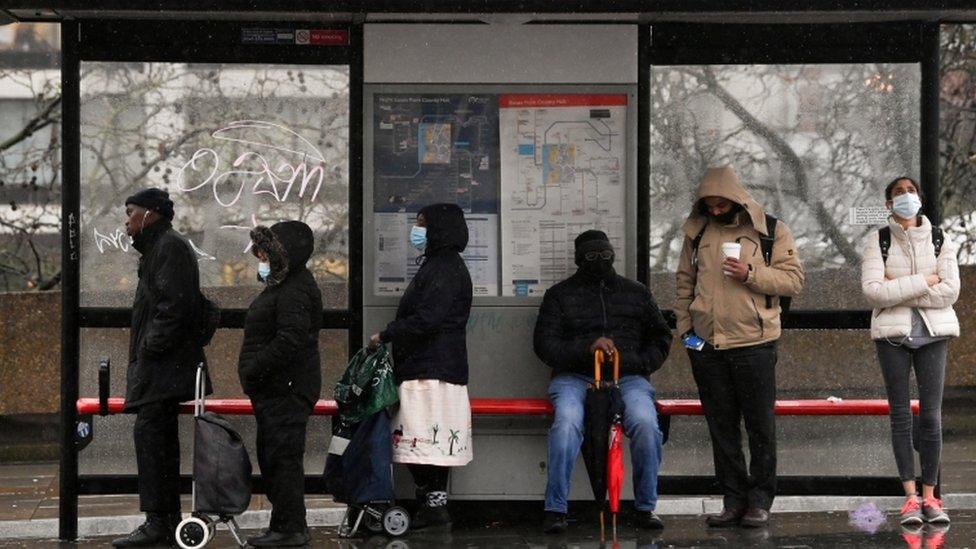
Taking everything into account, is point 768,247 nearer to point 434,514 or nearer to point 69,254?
point 434,514

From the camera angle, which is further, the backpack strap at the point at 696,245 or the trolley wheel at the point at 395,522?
the backpack strap at the point at 696,245

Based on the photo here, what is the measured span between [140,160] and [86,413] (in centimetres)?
132

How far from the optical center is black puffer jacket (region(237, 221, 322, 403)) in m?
7.36

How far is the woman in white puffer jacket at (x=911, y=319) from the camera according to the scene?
775cm

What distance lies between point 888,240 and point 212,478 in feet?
11.5

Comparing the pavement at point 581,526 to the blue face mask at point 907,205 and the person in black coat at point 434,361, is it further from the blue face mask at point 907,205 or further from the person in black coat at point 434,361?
the blue face mask at point 907,205

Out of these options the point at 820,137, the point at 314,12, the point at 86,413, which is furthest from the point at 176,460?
the point at 820,137

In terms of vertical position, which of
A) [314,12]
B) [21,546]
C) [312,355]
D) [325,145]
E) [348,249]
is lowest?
[21,546]

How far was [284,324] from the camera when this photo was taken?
737 centimetres

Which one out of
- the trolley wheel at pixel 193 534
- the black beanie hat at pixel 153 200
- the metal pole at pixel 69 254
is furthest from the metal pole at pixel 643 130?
the metal pole at pixel 69 254

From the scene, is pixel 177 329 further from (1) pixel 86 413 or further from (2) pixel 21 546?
(2) pixel 21 546

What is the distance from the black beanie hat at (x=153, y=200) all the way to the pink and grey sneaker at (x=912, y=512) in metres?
3.95

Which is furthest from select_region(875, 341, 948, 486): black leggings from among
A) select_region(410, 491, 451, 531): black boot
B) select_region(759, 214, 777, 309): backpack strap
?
select_region(410, 491, 451, 531): black boot

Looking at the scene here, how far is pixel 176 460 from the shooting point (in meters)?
7.79
